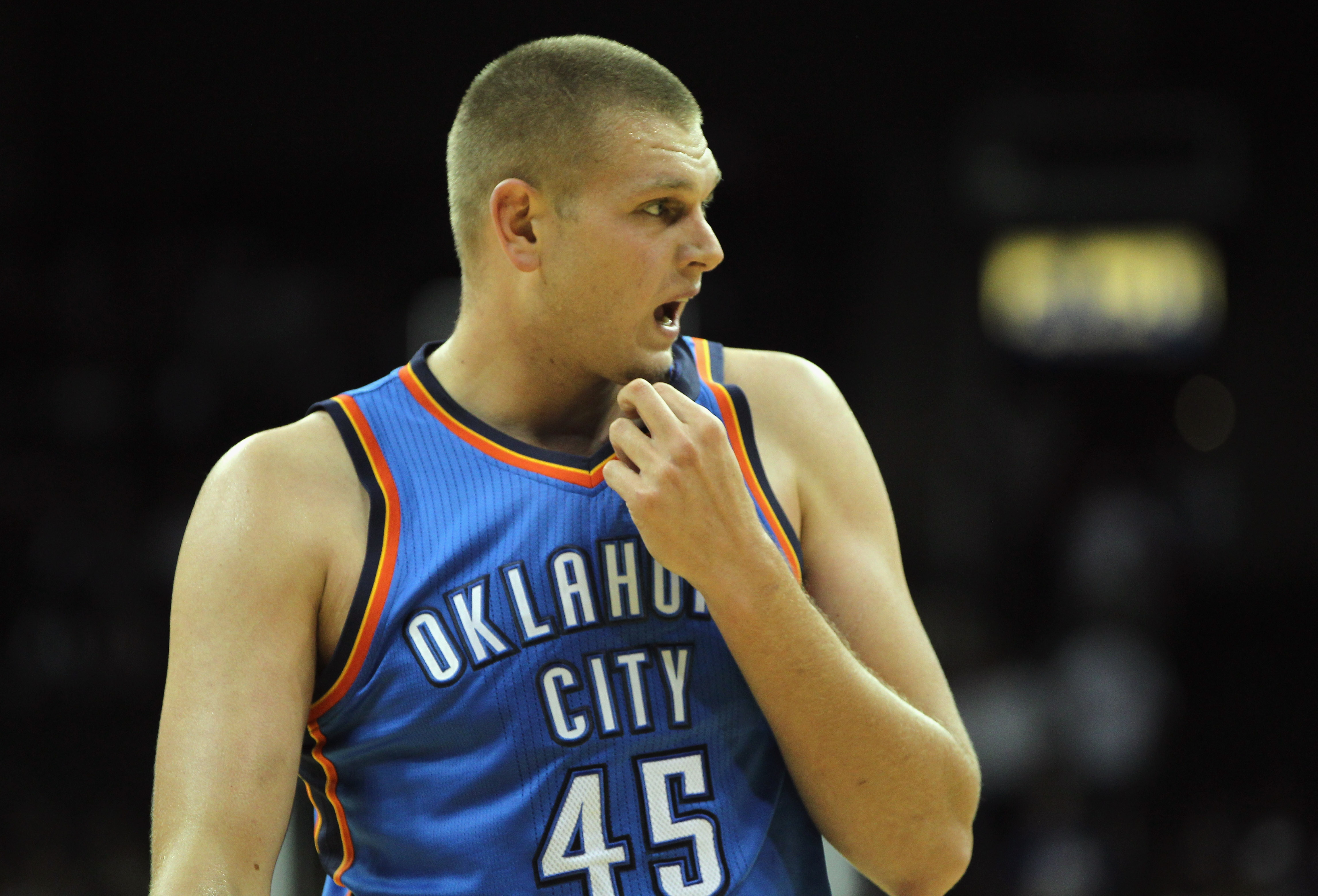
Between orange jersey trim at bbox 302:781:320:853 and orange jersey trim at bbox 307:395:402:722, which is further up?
orange jersey trim at bbox 307:395:402:722

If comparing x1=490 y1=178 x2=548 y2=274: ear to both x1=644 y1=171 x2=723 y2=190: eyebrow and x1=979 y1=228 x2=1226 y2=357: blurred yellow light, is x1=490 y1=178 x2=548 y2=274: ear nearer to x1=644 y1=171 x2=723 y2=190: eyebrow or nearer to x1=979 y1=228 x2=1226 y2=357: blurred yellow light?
x1=644 y1=171 x2=723 y2=190: eyebrow

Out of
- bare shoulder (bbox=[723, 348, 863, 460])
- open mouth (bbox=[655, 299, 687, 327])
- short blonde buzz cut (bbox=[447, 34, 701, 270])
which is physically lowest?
bare shoulder (bbox=[723, 348, 863, 460])

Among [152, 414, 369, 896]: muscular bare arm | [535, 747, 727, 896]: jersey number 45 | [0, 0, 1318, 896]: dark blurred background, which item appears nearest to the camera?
[152, 414, 369, 896]: muscular bare arm

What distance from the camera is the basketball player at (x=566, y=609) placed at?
1.87 metres

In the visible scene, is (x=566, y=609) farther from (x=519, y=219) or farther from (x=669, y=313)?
(x=519, y=219)

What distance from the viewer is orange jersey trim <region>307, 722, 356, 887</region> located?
1.98 meters

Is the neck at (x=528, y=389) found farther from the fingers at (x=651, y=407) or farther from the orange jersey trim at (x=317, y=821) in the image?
the orange jersey trim at (x=317, y=821)

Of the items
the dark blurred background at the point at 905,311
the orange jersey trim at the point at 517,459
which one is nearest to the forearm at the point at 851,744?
the orange jersey trim at the point at 517,459

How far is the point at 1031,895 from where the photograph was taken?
21.1 ft

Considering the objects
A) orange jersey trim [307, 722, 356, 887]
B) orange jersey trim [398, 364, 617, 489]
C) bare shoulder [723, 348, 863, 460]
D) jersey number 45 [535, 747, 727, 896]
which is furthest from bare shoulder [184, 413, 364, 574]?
bare shoulder [723, 348, 863, 460]

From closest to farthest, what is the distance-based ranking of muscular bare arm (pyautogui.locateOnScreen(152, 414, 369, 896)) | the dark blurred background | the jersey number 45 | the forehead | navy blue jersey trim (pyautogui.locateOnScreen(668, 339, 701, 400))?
muscular bare arm (pyautogui.locateOnScreen(152, 414, 369, 896)) < the jersey number 45 < the forehead < navy blue jersey trim (pyautogui.locateOnScreen(668, 339, 701, 400)) < the dark blurred background

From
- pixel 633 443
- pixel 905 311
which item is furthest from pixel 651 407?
pixel 905 311

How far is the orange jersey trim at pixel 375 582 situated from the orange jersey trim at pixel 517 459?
0.12 metres

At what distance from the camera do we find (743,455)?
2.12m
